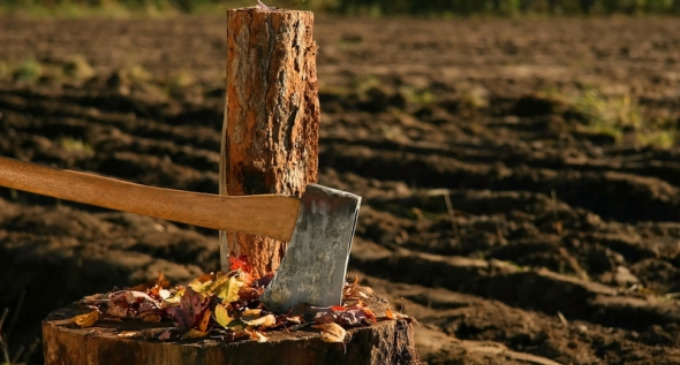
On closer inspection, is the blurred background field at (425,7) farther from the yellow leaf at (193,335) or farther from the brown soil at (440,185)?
the yellow leaf at (193,335)

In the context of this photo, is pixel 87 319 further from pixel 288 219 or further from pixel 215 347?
pixel 288 219

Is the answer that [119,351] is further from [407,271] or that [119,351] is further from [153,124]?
[153,124]

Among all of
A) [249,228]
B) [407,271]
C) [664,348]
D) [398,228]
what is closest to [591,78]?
[398,228]

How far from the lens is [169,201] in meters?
3.08

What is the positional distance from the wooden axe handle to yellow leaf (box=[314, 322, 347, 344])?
0.27m

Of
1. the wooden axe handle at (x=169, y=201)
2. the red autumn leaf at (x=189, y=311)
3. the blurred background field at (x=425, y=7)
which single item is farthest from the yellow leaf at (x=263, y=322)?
the blurred background field at (x=425, y=7)

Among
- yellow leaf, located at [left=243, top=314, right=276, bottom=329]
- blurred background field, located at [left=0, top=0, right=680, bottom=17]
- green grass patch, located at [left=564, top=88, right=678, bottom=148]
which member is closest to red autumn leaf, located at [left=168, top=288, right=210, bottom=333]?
yellow leaf, located at [left=243, top=314, right=276, bottom=329]

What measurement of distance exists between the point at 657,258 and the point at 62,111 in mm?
5271

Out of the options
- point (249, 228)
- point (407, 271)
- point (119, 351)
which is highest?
point (249, 228)

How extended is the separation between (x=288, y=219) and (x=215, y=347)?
41 cm

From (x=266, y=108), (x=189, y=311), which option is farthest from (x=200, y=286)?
(x=266, y=108)

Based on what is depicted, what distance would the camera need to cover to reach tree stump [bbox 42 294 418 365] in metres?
2.76

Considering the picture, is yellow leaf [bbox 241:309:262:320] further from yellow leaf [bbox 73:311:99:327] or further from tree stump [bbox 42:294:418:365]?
yellow leaf [bbox 73:311:99:327]

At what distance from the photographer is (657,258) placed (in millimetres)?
5500
